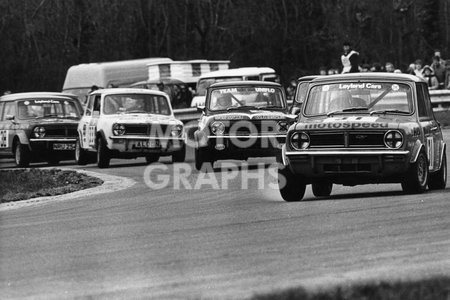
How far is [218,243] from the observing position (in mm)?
10492

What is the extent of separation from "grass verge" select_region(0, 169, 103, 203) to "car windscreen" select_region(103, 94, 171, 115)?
3095mm

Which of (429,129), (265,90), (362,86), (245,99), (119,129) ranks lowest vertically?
(119,129)

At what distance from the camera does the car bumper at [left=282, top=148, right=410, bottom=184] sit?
45.4 feet

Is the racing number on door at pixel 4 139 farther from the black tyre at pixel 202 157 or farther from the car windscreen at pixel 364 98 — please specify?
the car windscreen at pixel 364 98

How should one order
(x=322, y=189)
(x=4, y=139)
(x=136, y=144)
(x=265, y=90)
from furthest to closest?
A: 1. (x=4, y=139)
2. (x=136, y=144)
3. (x=265, y=90)
4. (x=322, y=189)

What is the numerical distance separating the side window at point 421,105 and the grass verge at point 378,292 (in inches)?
286

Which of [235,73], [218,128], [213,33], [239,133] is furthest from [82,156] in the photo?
[213,33]

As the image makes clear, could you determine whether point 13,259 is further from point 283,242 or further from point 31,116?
point 31,116

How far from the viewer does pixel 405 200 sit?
44.4 ft

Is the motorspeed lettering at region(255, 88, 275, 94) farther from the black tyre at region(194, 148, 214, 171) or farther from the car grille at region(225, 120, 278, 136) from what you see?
the black tyre at region(194, 148, 214, 171)

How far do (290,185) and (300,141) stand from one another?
19.4 inches

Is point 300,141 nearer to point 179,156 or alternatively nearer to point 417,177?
point 417,177

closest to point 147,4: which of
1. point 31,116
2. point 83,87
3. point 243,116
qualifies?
point 83,87

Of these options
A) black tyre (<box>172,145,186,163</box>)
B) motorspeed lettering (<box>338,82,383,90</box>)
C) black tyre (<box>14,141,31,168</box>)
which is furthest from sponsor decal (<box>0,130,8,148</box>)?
motorspeed lettering (<box>338,82,383,90</box>)
